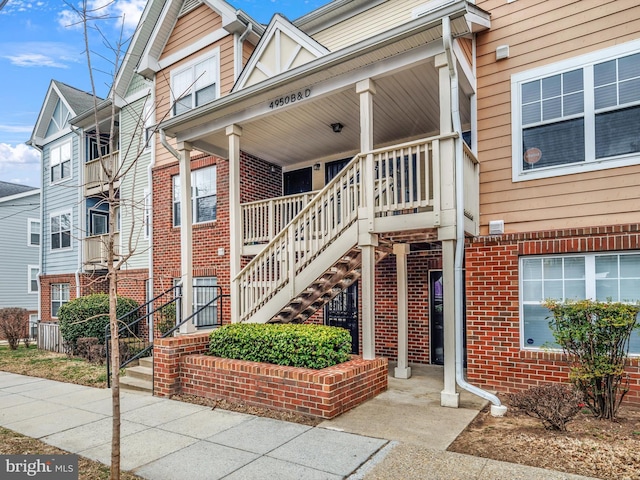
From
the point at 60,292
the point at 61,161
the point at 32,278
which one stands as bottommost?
the point at 60,292

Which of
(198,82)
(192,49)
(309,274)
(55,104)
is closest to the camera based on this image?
(309,274)

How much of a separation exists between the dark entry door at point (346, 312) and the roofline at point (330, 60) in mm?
4585

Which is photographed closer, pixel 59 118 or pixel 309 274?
pixel 309 274

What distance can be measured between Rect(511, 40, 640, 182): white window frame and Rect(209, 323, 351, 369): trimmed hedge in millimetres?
3740

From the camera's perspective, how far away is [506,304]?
667 centimetres

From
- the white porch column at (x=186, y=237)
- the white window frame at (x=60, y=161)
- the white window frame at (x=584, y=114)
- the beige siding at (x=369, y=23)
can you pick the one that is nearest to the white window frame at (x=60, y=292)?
the white window frame at (x=60, y=161)

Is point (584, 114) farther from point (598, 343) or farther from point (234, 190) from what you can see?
point (234, 190)

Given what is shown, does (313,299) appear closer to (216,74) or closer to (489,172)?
(489,172)

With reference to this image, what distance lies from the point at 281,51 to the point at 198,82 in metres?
4.11

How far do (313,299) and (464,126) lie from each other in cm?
436

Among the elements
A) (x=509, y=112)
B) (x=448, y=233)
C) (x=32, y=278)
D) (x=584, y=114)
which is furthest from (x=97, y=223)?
(x=584, y=114)

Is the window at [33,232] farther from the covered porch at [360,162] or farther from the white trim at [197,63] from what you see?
the covered porch at [360,162]

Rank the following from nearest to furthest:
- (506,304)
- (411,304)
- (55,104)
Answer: (506,304)
(411,304)
(55,104)

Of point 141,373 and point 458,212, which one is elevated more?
point 458,212
